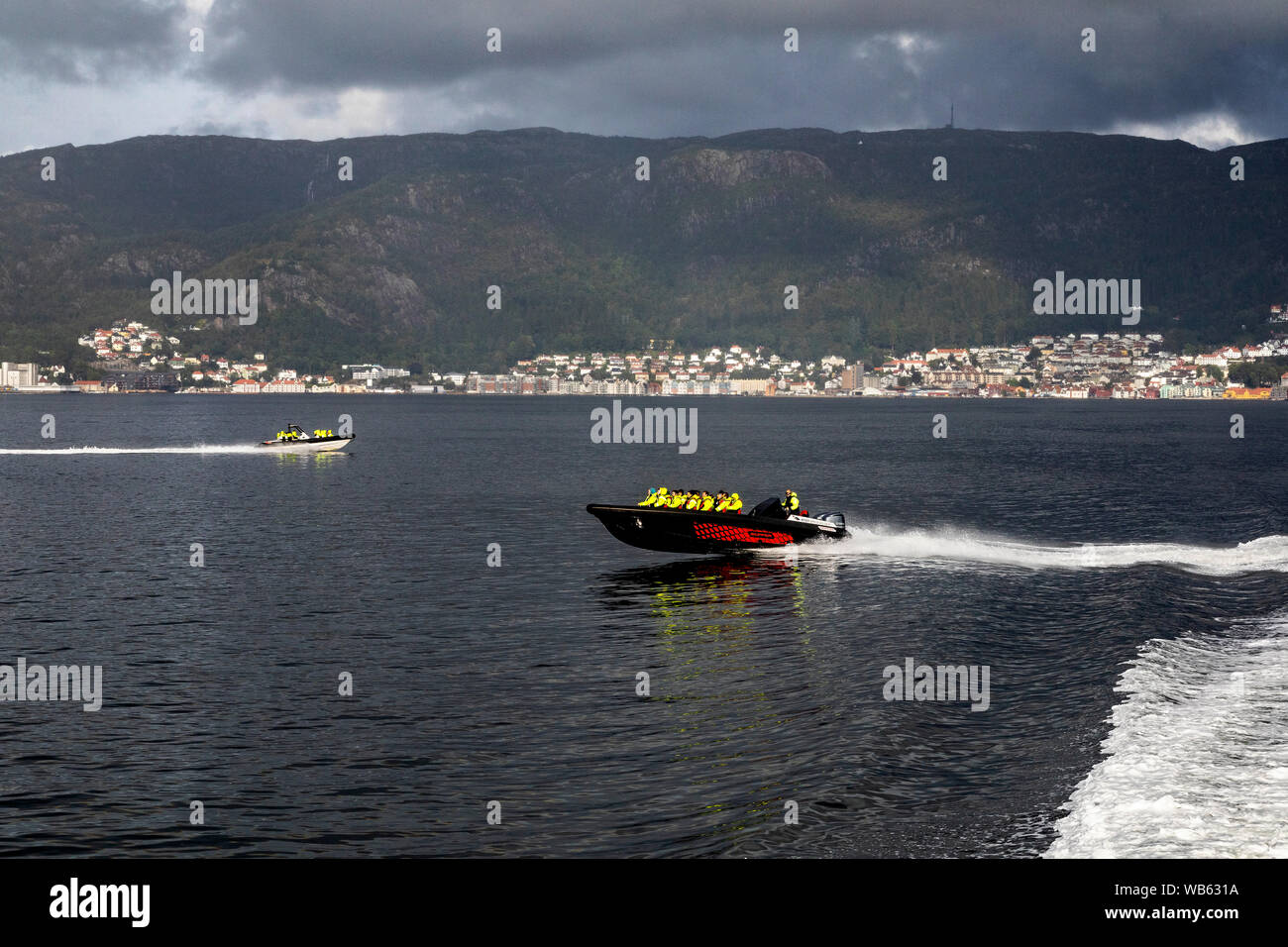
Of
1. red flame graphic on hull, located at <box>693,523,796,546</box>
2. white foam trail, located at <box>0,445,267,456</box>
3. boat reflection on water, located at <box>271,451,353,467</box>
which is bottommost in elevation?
red flame graphic on hull, located at <box>693,523,796,546</box>

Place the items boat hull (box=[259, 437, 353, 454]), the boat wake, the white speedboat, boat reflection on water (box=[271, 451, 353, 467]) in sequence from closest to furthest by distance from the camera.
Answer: boat reflection on water (box=[271, 451, 353, 467])
boat hull (box=[259, 437, 353, 454])
the white speedboat
the boat wake

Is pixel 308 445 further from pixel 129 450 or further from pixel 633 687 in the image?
Result: pixel 633 687

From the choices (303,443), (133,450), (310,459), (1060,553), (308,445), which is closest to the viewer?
(1060,553)

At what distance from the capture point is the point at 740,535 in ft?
168

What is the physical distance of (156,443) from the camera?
474ft

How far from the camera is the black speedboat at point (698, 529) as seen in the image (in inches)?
1996

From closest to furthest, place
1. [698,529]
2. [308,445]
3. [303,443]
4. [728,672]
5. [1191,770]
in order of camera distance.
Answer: [1191,770] < [728,672] < [698,529] < [308,445] < [303,443]

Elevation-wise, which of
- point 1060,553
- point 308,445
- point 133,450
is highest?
point 308,445

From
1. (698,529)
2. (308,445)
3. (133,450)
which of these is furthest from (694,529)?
(133,450)

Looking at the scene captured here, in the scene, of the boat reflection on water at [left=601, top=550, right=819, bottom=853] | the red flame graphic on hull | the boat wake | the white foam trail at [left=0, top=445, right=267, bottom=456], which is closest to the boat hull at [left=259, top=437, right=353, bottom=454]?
the white foam trail at [left=0, top=445, right=267, bottom=456]

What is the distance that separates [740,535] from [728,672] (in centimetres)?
2022

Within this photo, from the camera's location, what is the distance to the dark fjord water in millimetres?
20000

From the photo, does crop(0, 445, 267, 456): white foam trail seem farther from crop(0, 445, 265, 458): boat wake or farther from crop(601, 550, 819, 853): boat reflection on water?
crop(601, 550, 819, 853): boat reflection on water
